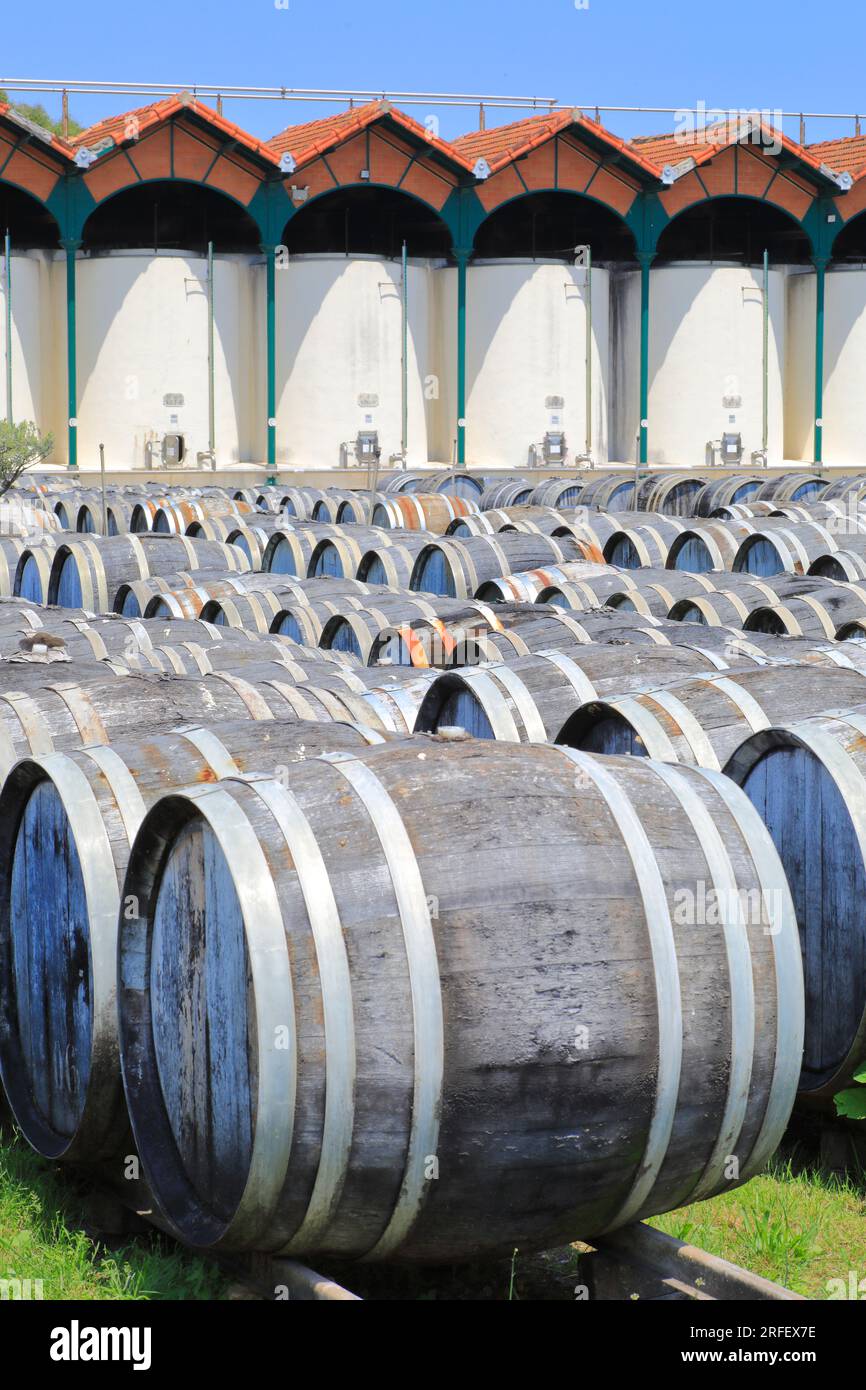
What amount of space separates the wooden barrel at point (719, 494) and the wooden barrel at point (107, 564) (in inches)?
402

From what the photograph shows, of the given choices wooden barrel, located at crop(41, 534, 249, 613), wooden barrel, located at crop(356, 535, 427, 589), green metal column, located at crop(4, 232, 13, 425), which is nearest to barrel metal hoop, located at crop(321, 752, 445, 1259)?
wooden barrel, located at crop(41, 534, 249, 613)

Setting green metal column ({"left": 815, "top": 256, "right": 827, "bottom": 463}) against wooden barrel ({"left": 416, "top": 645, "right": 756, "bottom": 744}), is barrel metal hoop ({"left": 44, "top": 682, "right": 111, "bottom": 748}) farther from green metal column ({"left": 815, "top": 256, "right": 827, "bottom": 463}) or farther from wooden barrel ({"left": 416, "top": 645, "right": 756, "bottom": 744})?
green metal column ({"left": 815, "top": 256, "right": 827, "bottom": 463})

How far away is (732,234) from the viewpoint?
45.2 metres

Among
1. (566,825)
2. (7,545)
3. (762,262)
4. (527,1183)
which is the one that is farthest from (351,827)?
(762,262)

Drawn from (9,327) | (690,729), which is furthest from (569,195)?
(690,729)

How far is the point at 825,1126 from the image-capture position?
19.3 ft

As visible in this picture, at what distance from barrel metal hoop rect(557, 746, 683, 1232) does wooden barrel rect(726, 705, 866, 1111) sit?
1344 millimetres

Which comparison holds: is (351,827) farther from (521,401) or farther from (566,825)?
(521,401)

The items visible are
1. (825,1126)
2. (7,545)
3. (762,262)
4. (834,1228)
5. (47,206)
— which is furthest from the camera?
(762,262)

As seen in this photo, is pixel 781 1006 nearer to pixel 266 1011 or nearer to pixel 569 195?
pixel 266 1011

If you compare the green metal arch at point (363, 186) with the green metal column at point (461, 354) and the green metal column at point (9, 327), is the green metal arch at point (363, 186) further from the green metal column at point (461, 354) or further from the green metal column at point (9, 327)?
the green metal column at point (9, 327)

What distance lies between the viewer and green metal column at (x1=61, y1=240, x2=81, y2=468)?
38.9 metres

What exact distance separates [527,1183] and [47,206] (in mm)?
37474

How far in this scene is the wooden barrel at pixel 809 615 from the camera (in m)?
9.92
